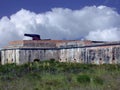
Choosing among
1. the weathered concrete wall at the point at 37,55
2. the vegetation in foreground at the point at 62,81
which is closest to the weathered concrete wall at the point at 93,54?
the weathered concrete wall at the point at 37,55

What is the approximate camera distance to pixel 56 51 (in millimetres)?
33344

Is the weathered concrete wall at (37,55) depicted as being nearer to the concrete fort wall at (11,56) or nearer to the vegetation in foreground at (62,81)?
the concrete fort wall at (11,56)

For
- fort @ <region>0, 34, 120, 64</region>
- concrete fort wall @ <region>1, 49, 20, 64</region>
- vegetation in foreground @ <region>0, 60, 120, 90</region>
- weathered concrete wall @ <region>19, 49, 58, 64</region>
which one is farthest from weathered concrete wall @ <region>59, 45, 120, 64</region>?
vegetation in foreground @ <region>0, 60, 120, 90</region>

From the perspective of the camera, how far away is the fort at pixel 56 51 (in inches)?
Answer: 1116

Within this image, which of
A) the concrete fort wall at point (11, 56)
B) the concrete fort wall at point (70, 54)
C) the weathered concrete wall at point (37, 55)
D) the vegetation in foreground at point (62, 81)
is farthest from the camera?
the concrete fort wall at point (11, 56)

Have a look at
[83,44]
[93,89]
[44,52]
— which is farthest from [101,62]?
[93,89]

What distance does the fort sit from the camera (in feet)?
93.0

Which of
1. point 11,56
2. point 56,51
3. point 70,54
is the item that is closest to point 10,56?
point 11,56

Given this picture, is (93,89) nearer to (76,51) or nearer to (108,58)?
(108,58)

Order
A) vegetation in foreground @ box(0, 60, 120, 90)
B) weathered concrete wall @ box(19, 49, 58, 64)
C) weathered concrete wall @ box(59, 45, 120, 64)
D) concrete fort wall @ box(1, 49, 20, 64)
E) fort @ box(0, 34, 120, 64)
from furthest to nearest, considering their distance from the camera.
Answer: concrete fort wall @ box(1, 49, 20, 64), weathered concrete wall @ box(19, 49, 58, 64), fort @ box(0, 34, 120, 64), weathered concrete wall @ box(59, 45, 120, 64), vegetation in foreground @ box(0, 60, 120, 90)

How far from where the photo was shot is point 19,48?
33.2 m

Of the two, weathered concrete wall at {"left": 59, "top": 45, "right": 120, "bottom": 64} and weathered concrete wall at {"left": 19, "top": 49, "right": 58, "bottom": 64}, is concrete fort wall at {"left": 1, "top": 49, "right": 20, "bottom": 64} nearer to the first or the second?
weathered concrete wall at {"left": 19, "top": 49, "right": 58, "bottom": 64}

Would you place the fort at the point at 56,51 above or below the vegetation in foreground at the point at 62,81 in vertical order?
above

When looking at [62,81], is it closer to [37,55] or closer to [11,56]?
[37,55]
